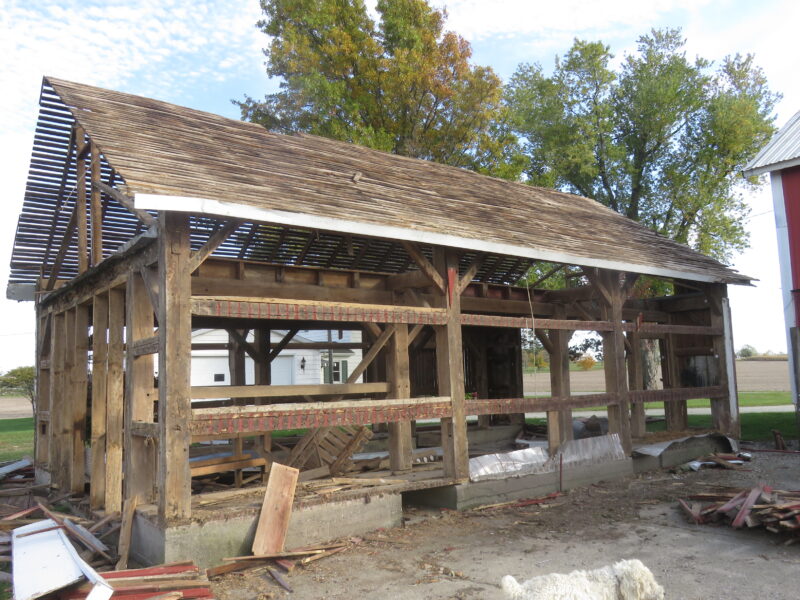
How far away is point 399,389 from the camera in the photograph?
377 inches

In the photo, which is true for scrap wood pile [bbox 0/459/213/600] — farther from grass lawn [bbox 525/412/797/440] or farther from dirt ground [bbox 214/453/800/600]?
grass lawn [bbox 525/412/797/440]

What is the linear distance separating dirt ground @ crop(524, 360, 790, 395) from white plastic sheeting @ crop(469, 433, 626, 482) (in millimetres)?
25435

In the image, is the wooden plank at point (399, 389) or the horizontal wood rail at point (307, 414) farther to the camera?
the wooden plank at point (399, 389)

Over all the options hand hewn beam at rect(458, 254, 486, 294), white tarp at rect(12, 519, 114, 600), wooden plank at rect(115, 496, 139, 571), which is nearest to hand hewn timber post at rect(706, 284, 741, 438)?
hand hewn beam at rect(458, 254, 486, 294)

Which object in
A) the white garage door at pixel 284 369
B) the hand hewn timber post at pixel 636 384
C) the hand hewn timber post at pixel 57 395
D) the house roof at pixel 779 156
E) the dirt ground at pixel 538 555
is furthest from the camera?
the white garage door at pixel 284 369

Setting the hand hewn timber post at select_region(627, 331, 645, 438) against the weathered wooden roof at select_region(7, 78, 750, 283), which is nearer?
the weathered wooden roof at select_region(7, 78, 750, 283)

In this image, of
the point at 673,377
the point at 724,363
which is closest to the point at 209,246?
the point at 724,363

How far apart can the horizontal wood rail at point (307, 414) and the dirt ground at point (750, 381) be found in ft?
93.8

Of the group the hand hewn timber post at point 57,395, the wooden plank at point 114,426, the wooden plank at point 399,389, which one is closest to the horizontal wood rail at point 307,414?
the wooden plank at point 399,389

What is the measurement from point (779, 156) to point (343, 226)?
10.6 m

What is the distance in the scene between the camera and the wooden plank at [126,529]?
22.0 ft

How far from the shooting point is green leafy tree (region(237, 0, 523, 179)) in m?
25.5

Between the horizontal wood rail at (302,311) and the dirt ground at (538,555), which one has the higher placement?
the horizontal wood rail at (302,311)

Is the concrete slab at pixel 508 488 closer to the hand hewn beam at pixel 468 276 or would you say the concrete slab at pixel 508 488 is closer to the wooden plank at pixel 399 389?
the wooden plank at pixel 399 389
